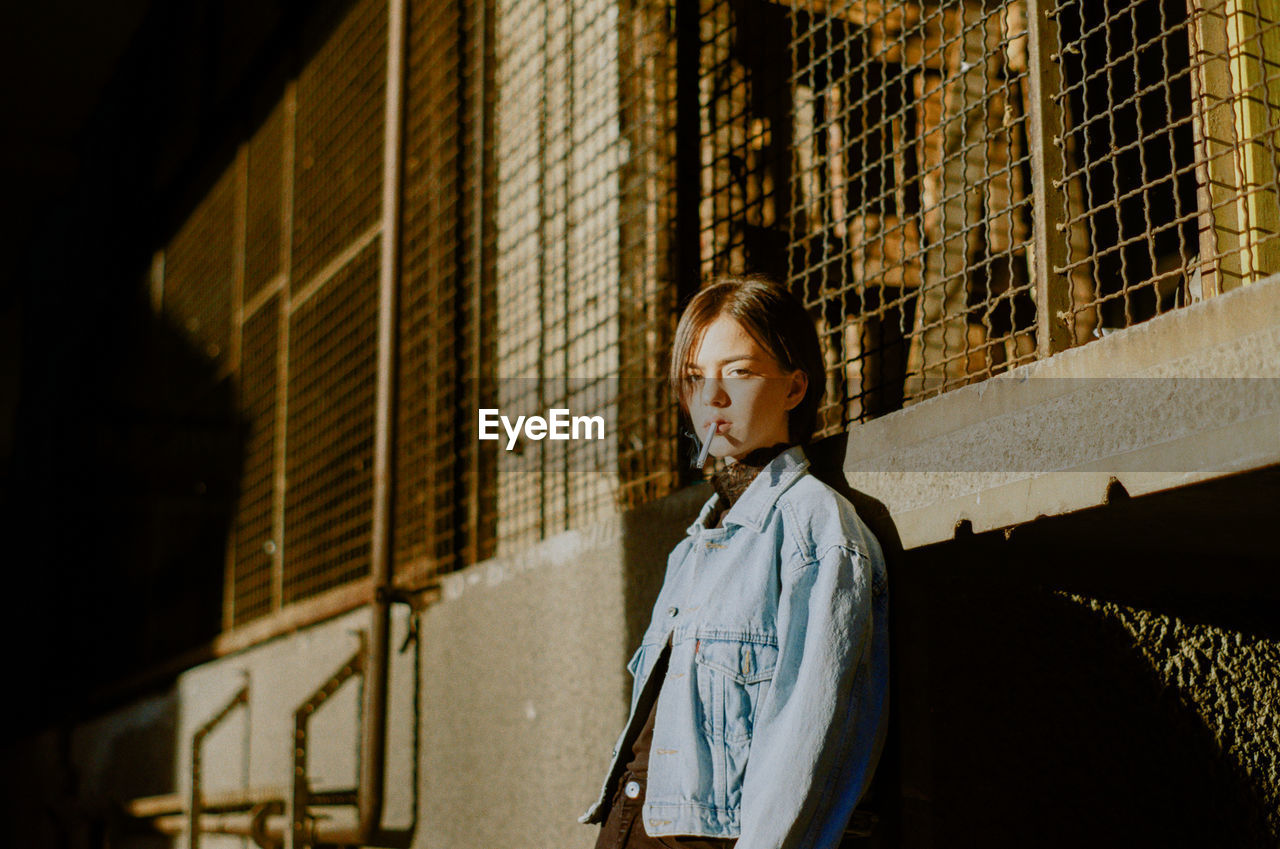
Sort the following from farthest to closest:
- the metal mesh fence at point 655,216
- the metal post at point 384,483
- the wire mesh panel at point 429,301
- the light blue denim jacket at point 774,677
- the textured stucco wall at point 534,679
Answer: the wire mesh panel at point 429,301 < the metal post at point 384,483 < the textured stucco wall at point 534,679 < the metal mesh fence at point 655,216 < the light blue denim jacket at point 774,677

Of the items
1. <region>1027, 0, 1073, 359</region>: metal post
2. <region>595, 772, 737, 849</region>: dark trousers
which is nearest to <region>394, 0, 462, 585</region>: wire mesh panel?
<region>595, 772, 737, 849</region>: dark trousers

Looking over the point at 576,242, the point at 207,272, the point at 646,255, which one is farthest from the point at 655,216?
the point at 207,272

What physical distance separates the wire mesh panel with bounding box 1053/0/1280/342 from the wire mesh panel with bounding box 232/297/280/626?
3812mm

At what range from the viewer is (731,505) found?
7.57ft

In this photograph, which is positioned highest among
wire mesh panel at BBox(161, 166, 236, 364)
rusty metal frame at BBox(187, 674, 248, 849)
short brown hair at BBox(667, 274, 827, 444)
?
wire mesh panel at BBox(161, 166, 236, 364)

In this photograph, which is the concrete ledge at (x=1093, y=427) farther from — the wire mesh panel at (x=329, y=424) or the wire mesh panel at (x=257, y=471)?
the wire mesh panel at (x=257, y=471)

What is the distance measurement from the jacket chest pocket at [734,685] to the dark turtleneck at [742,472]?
341 millimetres

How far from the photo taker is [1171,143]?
79.5 inches

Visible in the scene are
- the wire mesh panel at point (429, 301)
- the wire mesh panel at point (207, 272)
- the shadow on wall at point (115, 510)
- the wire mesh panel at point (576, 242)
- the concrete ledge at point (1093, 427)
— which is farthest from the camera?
the shadow on wall at point (115, 510)

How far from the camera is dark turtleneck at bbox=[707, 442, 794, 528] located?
2.26m

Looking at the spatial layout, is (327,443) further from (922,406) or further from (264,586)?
(922,406)

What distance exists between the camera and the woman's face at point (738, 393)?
2.26 m

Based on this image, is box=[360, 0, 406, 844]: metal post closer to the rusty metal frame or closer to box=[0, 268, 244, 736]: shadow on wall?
the rusty metal frame

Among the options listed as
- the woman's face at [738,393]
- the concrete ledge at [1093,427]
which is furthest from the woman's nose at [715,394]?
the concrete ledge at [1093,427]
